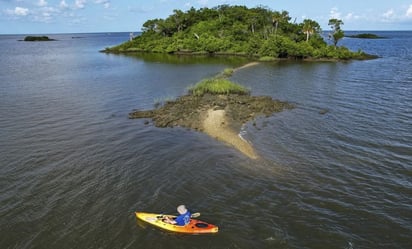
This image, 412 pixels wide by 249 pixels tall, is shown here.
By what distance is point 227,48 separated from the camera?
324ft

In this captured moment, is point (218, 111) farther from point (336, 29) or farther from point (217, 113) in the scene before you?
point (336, 29)

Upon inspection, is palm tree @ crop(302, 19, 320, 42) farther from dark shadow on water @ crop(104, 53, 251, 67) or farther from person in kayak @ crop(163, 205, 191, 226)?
person in kayak @ crop(163, 205, 191, 226)

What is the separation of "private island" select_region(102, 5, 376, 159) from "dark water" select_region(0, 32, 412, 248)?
2165 mm

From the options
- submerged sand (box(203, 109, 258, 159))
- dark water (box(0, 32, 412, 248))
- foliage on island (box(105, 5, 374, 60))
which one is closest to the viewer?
Answer: dark water (box(0, 32, 412, 248))

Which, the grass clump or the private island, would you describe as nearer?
the private island

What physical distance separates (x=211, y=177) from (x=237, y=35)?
296 ft

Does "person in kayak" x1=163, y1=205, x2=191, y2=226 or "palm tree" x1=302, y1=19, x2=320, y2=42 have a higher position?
"palm tree" x1=302, y1=19, x2=320, y2=42

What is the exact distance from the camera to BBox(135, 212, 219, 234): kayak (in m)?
16.3

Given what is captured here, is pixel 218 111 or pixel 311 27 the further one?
pixel 311 27

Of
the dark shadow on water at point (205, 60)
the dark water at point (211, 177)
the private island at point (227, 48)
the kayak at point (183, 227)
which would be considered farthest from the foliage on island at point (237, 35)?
the kayak at point (183, 227)

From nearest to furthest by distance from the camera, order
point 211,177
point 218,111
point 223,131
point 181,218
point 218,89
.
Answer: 1. point 181,218
2. point 211,177
3. point 223,131
4. point 218,111
5. point 218,89

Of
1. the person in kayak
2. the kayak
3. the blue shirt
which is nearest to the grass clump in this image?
the kayak

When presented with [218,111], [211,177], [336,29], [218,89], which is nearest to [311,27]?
[336,29]

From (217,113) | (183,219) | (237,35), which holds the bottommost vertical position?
(183,219)
